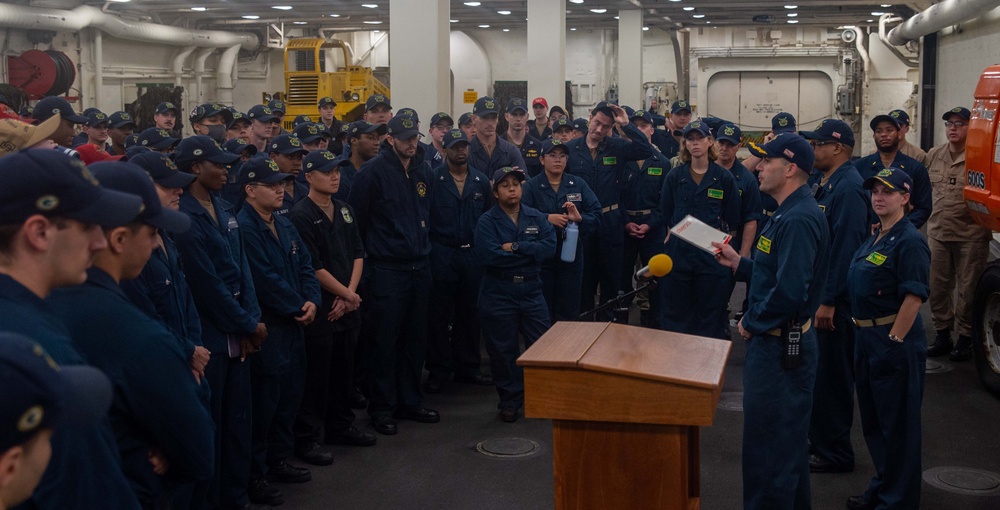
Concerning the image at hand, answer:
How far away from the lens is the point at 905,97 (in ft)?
80.4

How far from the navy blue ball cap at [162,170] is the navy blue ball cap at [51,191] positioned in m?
2.06

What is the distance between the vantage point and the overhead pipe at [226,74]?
23562 millimetres

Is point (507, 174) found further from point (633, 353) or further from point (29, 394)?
point (29, 394)

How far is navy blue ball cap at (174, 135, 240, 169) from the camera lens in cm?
450

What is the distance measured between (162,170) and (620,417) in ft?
7.25

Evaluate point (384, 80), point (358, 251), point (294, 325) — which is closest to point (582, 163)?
point (358, 251)

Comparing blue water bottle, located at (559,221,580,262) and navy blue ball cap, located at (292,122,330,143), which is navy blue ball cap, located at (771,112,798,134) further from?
navy blue ball cap, located at (292,122,330,143)

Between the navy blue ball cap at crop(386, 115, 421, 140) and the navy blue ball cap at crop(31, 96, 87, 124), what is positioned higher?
the navy blue ball cap at crop(31, 96, 87, 124)

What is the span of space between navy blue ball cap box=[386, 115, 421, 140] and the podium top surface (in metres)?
2.65

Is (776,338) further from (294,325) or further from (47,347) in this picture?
(47,347)

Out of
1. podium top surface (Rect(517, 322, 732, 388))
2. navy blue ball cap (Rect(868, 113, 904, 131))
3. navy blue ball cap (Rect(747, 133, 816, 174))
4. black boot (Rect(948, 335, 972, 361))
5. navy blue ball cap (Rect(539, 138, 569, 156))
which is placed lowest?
black boot (Rect(948, 335, 972, 361))

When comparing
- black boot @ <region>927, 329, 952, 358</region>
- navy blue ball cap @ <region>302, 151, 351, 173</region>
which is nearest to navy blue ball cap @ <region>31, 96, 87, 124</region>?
navy blue ball cap @ <region>302, 151, 351, 173</region>

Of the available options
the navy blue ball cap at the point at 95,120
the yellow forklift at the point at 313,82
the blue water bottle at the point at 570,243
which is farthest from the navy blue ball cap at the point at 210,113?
the yellow forklift at the point at 313,82

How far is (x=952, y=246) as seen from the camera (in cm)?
795
